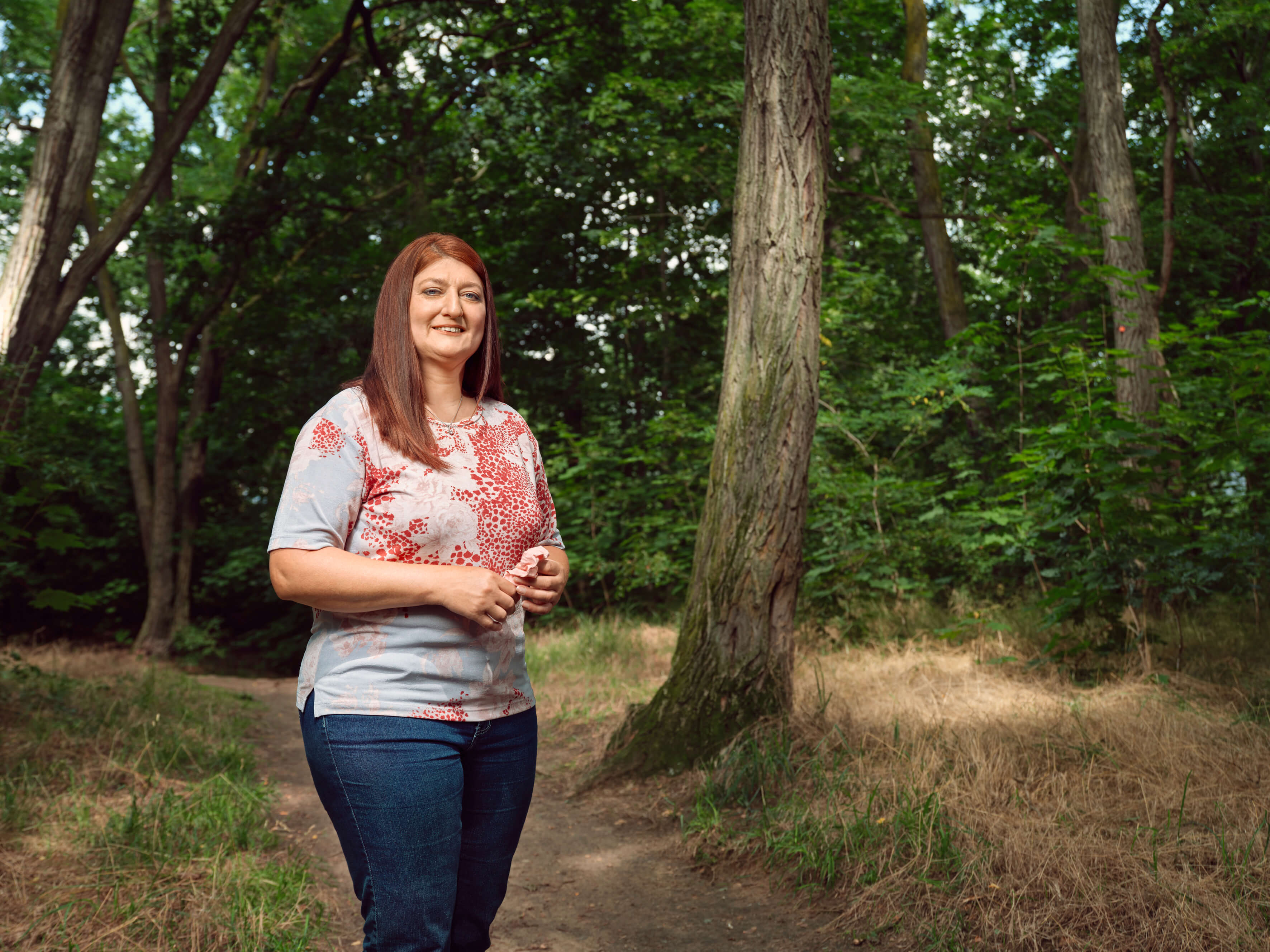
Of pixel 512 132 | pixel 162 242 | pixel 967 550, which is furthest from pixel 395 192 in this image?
pixel 967 550

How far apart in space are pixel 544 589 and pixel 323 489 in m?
0.47

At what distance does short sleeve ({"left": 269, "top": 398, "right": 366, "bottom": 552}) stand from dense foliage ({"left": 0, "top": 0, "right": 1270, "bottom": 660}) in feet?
20.6

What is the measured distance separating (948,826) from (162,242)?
1151cm

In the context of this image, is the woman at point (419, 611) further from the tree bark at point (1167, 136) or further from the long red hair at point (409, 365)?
the tree bark at point (1167, 136)

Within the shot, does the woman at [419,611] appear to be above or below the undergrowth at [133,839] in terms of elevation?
above

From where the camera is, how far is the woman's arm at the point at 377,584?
1.58 meters

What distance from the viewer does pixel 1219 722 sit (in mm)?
4309

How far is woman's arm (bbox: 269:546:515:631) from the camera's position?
1577 millimetres

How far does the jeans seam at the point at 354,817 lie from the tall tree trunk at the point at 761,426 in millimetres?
3190

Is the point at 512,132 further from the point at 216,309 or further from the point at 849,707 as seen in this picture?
the point at 849,707

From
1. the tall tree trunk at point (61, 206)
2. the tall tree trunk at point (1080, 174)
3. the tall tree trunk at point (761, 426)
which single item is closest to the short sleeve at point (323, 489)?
the tall tree trunk at point (761, 426)

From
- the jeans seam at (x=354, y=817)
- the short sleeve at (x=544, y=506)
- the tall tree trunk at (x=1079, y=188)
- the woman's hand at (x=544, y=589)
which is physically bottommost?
the jeans seam at (x=354, y=817)

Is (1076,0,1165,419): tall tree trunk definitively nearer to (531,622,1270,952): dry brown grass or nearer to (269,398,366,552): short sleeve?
(531,622,1270,952): dry brown grass

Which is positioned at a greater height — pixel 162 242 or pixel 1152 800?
pixel 162 242
